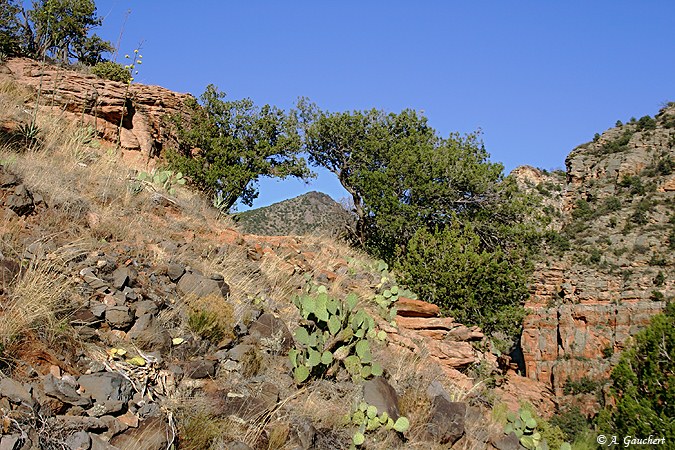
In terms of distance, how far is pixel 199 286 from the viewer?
534 centimetres

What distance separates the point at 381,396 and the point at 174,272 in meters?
A: 2.28

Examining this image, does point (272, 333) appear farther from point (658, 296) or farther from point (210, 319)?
point (658, 296)

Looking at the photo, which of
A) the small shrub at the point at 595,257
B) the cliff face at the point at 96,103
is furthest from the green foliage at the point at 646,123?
the cliff face at the point at 96,103

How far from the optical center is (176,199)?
8.23m

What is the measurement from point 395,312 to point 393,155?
13849 mm

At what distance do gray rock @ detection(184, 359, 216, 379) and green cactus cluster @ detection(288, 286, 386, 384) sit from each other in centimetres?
79

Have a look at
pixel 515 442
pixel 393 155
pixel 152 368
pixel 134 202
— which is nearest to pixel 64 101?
pixel 134 202

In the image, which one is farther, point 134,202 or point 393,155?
point 393,155

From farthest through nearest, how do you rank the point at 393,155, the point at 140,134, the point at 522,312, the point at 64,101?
the point at 393,155
the point at 522,312
the point at 140,134
the point at 64,101

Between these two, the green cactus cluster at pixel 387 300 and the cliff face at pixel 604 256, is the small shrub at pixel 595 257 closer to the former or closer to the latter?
the cliff face at pixel 604 256

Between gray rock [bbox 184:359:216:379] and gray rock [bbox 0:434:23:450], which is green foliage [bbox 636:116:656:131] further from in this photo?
gray rock [bbox 0:434:23:450]

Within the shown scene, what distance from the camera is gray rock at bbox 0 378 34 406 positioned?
3.05m

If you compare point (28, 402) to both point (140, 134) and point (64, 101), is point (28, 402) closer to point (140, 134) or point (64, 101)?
point (64, 101)

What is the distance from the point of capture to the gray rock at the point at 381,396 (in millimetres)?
4855
